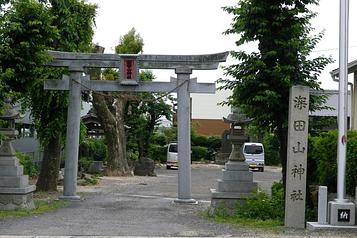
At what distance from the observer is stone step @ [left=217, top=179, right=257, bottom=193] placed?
1491 cm

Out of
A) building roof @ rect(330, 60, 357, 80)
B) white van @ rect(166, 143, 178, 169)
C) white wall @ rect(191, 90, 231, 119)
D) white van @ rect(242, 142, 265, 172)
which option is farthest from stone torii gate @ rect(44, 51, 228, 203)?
white wall @ rect(191, 90, 231, 119)

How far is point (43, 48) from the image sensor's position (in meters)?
15.3

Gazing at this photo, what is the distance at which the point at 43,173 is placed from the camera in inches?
824

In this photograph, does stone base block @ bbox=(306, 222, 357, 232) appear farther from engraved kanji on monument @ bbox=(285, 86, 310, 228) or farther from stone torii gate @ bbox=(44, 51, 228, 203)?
stone torii gate @ bbox=(44, 51, 228, 203)

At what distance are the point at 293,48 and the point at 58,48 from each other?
9405 mm

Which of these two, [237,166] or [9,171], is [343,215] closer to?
[237,166]

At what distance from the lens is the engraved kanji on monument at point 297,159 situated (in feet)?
40.7

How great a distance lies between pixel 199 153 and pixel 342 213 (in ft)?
138

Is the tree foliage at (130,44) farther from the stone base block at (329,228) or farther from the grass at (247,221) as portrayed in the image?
the stone base block at (329,228)

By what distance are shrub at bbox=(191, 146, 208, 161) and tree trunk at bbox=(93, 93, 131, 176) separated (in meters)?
19.5

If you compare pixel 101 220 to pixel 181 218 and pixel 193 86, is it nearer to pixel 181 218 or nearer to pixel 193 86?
pixel 181 218

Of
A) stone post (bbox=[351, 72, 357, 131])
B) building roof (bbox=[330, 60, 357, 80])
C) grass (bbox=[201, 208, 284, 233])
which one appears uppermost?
building roof (bbox=[330, 60, 357, 80])

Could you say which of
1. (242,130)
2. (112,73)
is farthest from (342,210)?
(112,73)

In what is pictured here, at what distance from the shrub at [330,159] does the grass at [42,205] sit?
7440 millimetres
